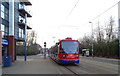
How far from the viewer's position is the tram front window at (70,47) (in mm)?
22016

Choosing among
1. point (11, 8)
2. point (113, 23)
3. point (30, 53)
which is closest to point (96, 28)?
point (113, 23)

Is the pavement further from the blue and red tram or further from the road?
the blue and red tram

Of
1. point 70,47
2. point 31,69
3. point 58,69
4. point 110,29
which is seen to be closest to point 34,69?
point 31,69

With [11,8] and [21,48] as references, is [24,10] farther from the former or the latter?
[21,48]

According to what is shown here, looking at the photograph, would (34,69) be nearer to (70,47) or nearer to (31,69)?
(31,69)

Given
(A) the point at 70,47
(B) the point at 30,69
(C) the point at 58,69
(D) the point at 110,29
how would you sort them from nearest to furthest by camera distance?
(B) the point at 30,69, (C) the point at 58,69, (A) the point at 70,47, (D) the point at 110,29

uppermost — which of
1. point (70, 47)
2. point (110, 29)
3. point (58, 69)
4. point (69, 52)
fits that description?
point (110, 29)

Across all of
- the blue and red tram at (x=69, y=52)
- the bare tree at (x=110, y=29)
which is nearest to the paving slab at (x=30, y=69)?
the blue and red tram at (x=69, y=52)

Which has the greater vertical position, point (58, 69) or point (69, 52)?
point (69, 52)

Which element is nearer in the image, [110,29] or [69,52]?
[69,52]

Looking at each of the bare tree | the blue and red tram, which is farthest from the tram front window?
the bare tree

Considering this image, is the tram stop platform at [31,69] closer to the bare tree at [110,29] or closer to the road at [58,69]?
the road at [58,69]

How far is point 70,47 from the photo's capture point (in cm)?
2225

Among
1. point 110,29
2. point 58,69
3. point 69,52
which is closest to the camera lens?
point 58,69
